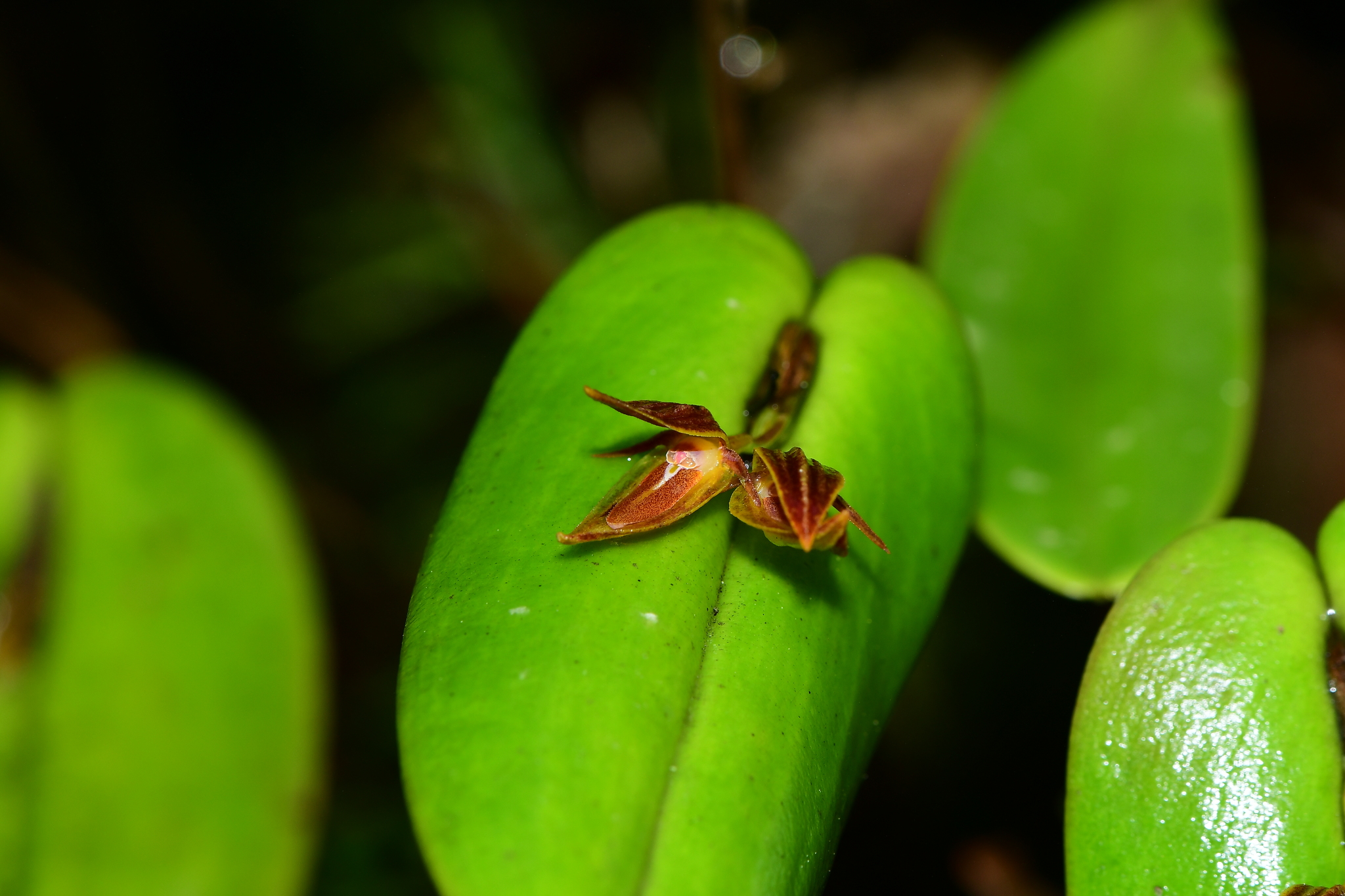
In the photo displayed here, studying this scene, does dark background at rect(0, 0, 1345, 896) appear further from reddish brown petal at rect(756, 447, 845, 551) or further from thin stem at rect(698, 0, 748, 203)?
reddish brown petal at rect(756, 447, 845, 551)

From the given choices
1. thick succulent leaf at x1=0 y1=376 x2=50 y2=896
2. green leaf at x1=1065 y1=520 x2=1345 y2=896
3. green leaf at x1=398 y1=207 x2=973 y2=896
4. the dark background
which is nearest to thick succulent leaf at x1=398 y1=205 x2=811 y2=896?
green leaf at x1=398 y1=207 x2=973 y2=896

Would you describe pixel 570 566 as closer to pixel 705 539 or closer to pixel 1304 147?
pixel 705 539

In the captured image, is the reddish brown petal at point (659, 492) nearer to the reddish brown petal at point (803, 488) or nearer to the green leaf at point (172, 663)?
the reddish brown petal at point (803, 488)

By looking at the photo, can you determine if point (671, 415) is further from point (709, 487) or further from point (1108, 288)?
point (1108, 288)

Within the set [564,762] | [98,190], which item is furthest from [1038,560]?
[98,190]

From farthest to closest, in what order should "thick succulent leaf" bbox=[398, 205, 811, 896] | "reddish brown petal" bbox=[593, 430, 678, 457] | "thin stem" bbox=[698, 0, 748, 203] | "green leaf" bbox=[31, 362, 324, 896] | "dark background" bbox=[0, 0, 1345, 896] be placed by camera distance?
"dark background" bbox=[0, 0, 1345, 896] < "thin stem" bbox=[698, 0, 748, 203] < "green leaf" bbox=[31, 362, 324, 896] < "reddish brown petal" bbox=[593, 430, 678, 457] < "thick succulent leaf" bbox=[398, 205, 811, 896]

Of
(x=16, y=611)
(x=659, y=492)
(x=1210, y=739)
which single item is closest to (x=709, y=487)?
(x=659, y=492)

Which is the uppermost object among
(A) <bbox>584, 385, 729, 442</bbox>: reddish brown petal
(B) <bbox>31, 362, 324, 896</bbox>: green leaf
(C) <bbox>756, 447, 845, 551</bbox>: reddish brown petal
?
(A) <bbox>584, 385, 729, 442</bbox>: reddish brown petal
